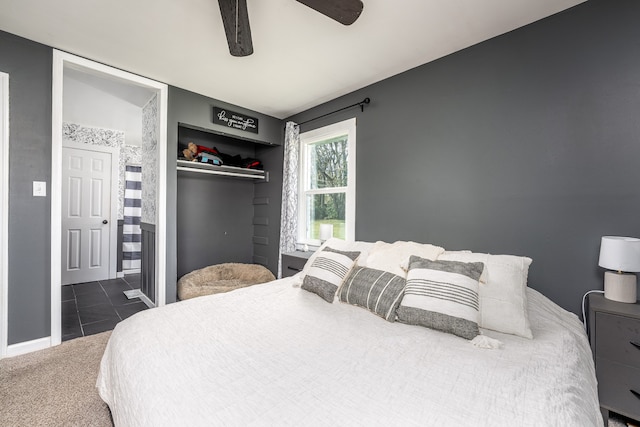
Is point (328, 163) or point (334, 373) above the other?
point (328, 163)

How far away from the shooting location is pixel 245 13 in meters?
1.54

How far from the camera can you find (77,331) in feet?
8.72

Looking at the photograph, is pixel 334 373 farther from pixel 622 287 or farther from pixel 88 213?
pixel 88 213

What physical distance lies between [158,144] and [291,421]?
3.13 meters

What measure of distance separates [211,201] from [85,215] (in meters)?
2.24

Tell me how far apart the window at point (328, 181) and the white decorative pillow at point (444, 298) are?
145 cm

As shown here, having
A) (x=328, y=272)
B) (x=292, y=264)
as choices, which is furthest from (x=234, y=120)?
(x=328, y=272)

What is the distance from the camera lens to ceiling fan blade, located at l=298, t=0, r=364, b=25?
1.44 meters

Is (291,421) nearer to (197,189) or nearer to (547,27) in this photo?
(547,27)

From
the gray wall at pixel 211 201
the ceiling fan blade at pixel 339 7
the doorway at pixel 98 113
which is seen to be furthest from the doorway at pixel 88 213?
the ceiling fan blade at pixel 339 7

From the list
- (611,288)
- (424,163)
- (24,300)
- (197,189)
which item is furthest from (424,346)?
(197,189)

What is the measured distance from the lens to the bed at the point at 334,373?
2.61ft

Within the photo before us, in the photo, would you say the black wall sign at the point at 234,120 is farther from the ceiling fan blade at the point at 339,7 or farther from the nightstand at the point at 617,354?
the nightstand at the point at 617,354

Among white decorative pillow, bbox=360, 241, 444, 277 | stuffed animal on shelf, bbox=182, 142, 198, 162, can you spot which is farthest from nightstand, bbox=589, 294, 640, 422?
stuffed animal on shelf, bbox=182, 142, 198, 162
